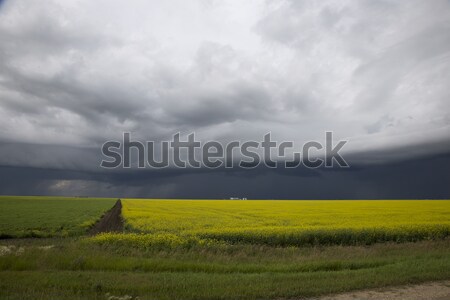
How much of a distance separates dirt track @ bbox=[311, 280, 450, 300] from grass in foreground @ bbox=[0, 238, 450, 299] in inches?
13.9

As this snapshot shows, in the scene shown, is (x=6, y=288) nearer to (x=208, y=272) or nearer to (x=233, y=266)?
(x=208, y=272)

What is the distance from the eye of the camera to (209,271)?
12.6m

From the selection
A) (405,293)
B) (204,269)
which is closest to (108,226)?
(204,269)

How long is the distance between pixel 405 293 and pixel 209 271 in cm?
609

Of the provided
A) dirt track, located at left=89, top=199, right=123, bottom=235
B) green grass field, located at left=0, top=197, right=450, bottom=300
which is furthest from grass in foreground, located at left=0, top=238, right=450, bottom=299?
dirt track, located at left=89, top=199, right=123, bottom=235

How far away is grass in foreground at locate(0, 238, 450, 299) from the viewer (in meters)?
9.64

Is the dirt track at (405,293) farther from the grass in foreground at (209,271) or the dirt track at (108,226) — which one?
the dirt track at (108,226)

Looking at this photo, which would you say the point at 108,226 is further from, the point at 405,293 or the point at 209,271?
the point at 405,293

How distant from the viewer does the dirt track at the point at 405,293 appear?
30.9ft

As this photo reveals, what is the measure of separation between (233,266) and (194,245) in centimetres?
470

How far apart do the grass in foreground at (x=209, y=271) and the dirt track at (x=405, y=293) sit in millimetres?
353

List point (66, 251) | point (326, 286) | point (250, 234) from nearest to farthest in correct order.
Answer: point (326, 286), point (66, 251), point (250, 234)

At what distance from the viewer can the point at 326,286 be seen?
10227 mm

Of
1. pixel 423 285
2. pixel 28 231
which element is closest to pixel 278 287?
pixel 423 285
